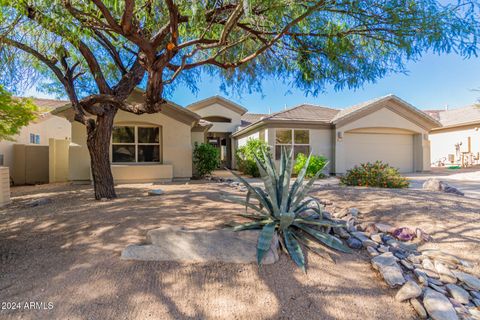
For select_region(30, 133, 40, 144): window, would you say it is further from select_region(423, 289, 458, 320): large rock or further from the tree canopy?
select_region(423, 289, 458, 320): large rock

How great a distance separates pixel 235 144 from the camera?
64.6ft

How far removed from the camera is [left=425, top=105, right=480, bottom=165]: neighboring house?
18.4 meters

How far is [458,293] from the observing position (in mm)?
2496

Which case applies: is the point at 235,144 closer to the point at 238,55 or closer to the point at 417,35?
the point at 238,55

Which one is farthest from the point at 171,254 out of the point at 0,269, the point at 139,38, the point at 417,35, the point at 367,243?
the point at 417,35

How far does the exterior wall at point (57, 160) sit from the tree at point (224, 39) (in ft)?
19.4

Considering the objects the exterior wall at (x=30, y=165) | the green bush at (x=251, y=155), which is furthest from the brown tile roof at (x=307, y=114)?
the exterior wall at (x=30, y=165)

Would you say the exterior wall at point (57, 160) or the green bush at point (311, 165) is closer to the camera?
the exterior wall at point (57, 160)

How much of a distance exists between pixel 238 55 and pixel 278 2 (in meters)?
3.42

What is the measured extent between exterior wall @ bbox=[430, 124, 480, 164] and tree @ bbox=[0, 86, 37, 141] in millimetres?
26504

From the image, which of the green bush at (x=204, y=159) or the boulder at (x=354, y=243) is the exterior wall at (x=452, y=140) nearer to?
the green bush at (x=204, y=159)

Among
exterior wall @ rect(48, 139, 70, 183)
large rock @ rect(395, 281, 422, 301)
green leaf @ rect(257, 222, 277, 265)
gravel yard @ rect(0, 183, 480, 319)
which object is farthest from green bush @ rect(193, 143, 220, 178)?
large rock @ rect(395, 281, 422, 301)

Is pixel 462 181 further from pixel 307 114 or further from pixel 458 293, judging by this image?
pixel 458 293

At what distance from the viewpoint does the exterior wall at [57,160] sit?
1177 centimetres
